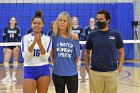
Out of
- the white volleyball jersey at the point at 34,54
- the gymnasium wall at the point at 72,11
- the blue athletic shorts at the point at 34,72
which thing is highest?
the gymnasium wall at the point at 72,11

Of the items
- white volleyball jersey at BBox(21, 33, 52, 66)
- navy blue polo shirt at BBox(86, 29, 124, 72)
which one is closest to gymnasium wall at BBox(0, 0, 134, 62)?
white volleyball jersey at BBox(21, 33, 52, 66)

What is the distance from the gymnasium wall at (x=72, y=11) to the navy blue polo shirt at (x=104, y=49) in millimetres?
10807

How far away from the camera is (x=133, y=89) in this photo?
9.16m

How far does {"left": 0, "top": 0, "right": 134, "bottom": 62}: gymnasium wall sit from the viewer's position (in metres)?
15.6

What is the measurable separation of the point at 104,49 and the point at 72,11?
37.0 ft

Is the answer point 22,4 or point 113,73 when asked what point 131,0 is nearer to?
point 22,4

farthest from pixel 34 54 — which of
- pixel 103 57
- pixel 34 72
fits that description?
pixel 103 57

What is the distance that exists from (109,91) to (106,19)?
1061mm

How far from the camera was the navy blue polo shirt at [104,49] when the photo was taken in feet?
16.7

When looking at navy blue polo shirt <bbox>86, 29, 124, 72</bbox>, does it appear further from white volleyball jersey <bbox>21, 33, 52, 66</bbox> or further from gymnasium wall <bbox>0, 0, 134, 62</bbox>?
gymnasium wall <bbox>0, 0, 134, 62</bbox>

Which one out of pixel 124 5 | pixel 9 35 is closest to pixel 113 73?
pixel 9 35

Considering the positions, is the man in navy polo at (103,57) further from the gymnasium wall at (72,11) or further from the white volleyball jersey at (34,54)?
the gymnasium wall at (72,11)

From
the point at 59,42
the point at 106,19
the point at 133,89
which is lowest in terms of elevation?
the point at 133,89

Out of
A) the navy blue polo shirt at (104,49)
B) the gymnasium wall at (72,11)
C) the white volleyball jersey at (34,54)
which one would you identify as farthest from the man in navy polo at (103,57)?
the gymnasium wall at (72,11)
